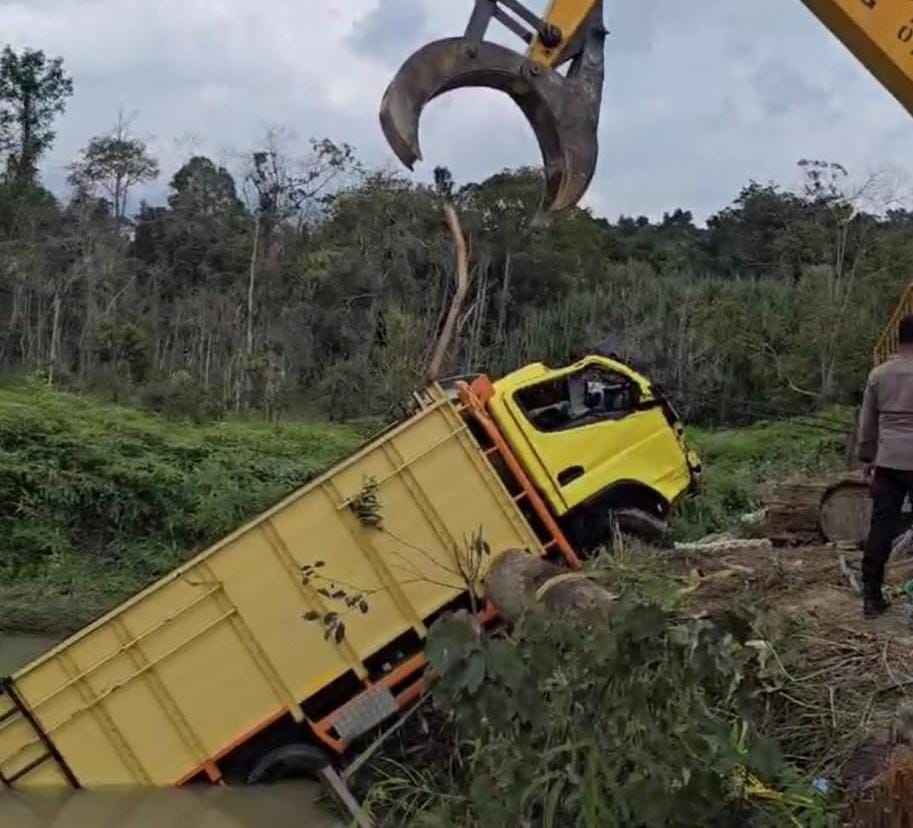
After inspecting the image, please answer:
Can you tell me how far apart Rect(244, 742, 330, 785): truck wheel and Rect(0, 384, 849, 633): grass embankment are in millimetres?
5857

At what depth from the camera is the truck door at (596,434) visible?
30.1 feet

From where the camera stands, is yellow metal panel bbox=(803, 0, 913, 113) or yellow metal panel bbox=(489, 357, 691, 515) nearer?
yellow metal panel bbox=(803, 0, 913, 113)

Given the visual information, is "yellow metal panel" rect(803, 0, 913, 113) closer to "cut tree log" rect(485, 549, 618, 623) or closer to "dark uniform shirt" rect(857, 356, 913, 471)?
"dark uniform shirt" rect(857, 356, 913, 471)

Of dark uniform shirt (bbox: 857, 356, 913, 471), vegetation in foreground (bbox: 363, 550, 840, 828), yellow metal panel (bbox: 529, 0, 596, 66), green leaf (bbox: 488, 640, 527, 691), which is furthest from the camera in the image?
dark uniform shirt (bbox: 857, 356, 913, 471)

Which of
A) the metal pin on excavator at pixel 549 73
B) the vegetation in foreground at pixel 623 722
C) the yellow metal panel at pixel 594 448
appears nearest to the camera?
the vegetation in foreground at pixel 623 722

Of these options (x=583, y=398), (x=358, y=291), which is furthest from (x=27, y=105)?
(x=583, y=398)

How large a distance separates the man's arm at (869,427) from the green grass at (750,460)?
20.4 ft

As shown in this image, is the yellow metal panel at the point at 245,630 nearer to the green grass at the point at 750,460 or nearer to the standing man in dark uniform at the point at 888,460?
the standing man in dark uniform at the point at 888,460

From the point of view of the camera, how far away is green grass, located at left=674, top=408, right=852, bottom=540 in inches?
593

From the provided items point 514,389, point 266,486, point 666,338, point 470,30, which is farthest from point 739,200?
point 470,30

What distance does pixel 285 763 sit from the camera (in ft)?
27.2

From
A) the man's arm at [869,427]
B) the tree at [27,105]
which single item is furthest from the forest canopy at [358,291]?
the man's arm at [869,427]

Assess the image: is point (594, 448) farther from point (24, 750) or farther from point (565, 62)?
point (24, 750)

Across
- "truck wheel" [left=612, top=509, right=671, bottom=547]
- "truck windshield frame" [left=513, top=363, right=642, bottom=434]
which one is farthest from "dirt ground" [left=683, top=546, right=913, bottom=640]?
"truck windshield frame" [left=513, top=363, right=642, bottom=434]
